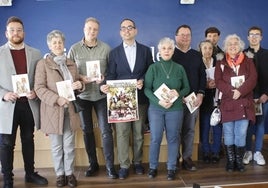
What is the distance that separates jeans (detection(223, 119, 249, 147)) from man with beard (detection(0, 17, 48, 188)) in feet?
6.44

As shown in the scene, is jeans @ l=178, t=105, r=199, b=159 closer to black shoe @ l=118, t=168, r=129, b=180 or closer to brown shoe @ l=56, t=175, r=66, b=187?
black shoe @ l=118, t=168, r=129, b=180

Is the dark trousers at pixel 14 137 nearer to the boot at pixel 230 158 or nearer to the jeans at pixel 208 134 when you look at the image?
the jeans at pixel 208 134

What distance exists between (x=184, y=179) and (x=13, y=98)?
1857 mm

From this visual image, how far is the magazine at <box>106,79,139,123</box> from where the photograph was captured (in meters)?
3.19

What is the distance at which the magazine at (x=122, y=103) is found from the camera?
3.19 metres

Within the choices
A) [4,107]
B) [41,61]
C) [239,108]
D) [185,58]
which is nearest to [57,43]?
[41,61]

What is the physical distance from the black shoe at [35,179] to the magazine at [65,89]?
Answer: 3.16 feet

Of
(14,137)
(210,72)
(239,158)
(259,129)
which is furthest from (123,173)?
(259,129)

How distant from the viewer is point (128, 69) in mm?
3227

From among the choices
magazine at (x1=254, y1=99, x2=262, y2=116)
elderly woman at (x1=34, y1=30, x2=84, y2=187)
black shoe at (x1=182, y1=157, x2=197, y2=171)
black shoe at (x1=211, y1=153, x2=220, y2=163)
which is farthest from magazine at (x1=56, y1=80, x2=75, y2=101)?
magazine at (x1=254, y1=99, x2=262, y2=116)

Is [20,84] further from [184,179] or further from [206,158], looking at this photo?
[206,158]

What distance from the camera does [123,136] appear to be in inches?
130

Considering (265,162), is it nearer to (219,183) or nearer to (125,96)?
(219,183)

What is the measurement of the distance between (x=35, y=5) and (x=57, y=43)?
2007 mm
